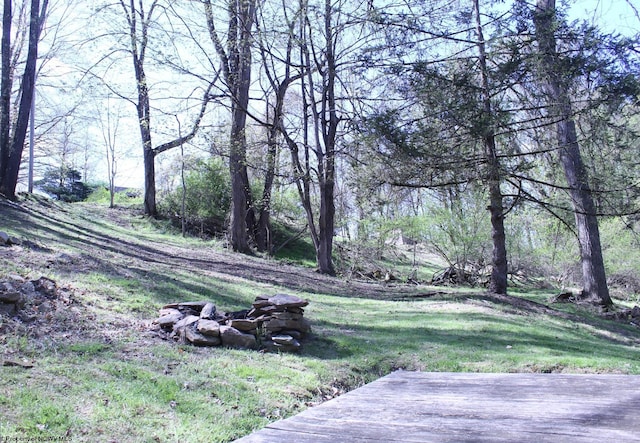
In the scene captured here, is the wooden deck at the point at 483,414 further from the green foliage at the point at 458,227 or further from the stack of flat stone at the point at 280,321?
the green foliage at the point at 458,227

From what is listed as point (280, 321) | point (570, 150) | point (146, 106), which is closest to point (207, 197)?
point (146, 106)

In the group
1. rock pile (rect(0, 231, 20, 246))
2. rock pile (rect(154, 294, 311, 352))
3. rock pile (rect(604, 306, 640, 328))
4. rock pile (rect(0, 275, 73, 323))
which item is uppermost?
rock pile (rect(0, 231, 20, 246))

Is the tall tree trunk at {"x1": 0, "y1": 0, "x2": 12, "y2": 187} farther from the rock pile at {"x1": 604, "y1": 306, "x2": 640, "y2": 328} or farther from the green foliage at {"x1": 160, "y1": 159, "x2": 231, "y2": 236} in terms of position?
the rock pile at {"x1": 604, "y1": 306, "x2": 640, "y2": 328}

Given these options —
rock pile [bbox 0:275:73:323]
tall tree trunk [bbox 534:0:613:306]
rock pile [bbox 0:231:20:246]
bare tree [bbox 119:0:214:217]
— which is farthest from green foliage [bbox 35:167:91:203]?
tall tree trunk [bbox 534:0:613:306]

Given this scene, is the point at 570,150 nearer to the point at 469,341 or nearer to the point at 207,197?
the point at 469,341

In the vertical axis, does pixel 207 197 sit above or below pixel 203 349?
above

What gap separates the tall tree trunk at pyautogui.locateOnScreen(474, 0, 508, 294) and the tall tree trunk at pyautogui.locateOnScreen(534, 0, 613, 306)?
107 centimetres

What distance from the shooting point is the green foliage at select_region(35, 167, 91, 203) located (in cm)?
2859

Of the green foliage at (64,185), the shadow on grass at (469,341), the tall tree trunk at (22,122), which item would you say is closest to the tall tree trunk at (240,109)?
the tall tree trunk at (22,122)

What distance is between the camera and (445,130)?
34.8 ft

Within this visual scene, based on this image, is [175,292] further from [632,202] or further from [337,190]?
[337,190]

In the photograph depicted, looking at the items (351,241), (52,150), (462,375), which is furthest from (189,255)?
(52,150)

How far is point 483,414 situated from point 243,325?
552 cm

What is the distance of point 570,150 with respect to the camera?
12.0 meters
